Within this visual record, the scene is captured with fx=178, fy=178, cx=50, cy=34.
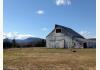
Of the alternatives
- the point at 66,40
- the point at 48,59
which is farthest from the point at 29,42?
the point at 66,40

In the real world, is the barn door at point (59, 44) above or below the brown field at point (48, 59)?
above

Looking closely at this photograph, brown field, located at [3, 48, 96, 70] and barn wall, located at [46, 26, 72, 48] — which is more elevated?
barn wall, located at [46, 26, 72, 48]

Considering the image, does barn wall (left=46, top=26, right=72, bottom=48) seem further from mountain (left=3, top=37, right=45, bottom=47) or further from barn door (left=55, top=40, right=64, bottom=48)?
mountain (left=3, top=37, right=45, bottom=47)

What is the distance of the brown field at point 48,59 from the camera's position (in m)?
1.65

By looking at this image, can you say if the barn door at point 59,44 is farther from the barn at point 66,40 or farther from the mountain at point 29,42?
the mountain at point 29,42

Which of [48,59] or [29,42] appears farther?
[48,59]

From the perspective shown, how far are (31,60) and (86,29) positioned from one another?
0.64m

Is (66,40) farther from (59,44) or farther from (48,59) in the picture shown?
(48,59)

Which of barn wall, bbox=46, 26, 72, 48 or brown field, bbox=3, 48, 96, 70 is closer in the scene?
brown field, bbox=3, 48, 96, 70

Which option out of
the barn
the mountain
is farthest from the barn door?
the mountain

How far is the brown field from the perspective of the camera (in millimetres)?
1647

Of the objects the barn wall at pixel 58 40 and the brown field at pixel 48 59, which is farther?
the barn wall at pixel 58 40

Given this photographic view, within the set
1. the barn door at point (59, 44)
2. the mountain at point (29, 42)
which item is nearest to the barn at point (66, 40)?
the barn door at point (59, 44)

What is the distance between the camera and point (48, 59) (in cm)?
182
